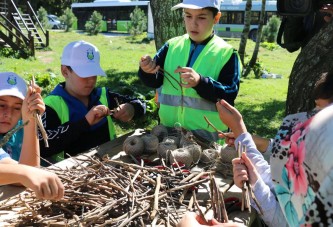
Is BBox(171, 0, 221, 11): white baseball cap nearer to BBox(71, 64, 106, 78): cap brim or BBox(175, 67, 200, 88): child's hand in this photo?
BBox(175, 67, 200, 88): child's hand

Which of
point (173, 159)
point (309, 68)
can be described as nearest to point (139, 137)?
point (173, 159)

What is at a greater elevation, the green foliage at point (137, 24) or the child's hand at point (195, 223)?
the child's hand at point (195, 223)

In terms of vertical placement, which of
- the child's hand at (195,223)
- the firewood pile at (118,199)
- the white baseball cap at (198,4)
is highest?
the white baseball cap at (198,4)

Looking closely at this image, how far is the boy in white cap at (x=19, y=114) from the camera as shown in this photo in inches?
88.6

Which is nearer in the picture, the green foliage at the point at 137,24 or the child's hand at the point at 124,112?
the child's hand at the point at 124,112

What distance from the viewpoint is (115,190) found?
1.92 meters

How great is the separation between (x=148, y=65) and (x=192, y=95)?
14.7 inches

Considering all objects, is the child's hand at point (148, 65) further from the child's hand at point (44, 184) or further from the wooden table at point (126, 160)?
the child's hand at point (44, 184)

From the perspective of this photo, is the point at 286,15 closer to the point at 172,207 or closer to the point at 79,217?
the point at 172,207

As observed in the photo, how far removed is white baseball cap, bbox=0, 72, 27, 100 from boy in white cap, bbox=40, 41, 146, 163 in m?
0.25

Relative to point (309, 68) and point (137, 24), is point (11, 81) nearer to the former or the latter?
point (309, 68)

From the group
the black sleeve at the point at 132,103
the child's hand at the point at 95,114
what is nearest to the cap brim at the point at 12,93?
the child's hand at the point at 95,114

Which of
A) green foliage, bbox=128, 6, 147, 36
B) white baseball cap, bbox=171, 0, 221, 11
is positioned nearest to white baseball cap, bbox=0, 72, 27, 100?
white baseball cap, bbox=171, 0, 221, 11

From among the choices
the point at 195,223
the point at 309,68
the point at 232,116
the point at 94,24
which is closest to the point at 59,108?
the point at 232,116
